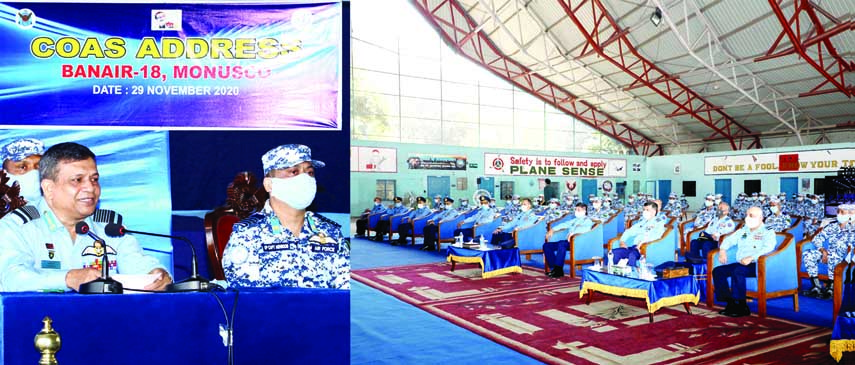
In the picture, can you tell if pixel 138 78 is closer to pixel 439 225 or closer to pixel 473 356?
pixel 473 356

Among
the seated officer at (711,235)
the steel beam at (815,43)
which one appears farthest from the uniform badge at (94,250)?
the steel beam at (815,43)

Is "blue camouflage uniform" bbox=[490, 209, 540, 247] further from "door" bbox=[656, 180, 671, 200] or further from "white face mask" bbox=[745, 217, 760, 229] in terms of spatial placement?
"door" bbox=[656, 180, 671, 200]

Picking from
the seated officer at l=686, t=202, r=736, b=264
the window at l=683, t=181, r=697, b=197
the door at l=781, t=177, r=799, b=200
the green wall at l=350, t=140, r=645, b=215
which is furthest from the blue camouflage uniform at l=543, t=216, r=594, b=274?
the window at l=683, t=181, r=697, b=197

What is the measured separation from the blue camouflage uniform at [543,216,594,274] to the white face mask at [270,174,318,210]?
6.00 metres

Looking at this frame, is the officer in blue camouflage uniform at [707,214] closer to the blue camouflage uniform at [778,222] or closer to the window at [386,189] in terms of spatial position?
the blue camouflage uniform at [778,222]

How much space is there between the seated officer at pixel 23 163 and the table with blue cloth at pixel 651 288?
16.1 ft

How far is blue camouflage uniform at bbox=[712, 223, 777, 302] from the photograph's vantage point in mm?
5609

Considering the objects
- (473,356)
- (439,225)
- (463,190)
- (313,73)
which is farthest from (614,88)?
(313,73)

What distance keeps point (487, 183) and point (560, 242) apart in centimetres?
1340

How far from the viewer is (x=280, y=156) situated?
2.72 meters

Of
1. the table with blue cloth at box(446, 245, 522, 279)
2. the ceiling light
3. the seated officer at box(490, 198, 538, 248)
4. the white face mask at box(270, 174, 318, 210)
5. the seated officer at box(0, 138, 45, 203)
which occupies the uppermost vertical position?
the ceiling light

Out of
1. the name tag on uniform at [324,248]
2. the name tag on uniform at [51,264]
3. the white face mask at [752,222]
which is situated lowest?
the white face mask at [752,222]

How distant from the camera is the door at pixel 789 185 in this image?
20.0 m

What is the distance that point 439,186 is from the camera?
20500mm
